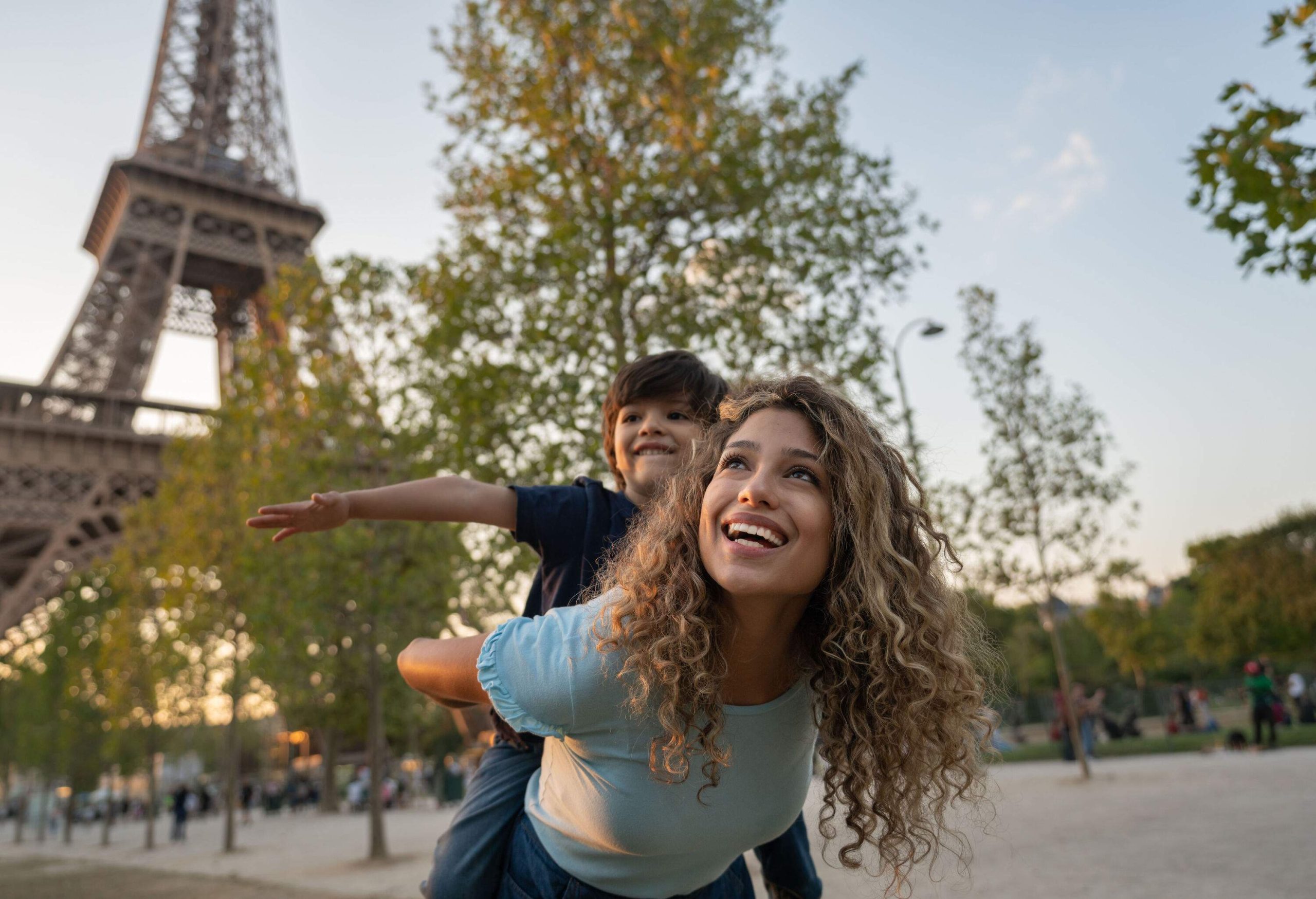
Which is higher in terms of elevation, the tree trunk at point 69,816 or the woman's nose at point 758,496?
the woman's nose at point 758,496

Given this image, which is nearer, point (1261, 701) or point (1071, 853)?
point (1071, 853)

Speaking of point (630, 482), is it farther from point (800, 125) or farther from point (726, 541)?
point (800, 125)

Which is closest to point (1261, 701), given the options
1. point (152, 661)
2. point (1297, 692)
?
point (1297, 692)

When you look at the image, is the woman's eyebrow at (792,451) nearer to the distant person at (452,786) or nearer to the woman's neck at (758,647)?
the woman's neck at (758,647)

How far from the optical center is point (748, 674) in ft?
6.30

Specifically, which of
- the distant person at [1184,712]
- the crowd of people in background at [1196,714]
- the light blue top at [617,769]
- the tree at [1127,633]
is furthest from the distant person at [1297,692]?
the light blue top at [617,769]

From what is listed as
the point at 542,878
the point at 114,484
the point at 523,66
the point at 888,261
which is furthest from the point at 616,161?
the point at 114,484

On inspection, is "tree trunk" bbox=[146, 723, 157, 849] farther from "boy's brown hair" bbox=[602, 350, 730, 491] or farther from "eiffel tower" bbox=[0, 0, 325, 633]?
"boy's brown hair" bbox=[602, 350, 730, 491]

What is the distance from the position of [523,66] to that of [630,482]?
290 inches

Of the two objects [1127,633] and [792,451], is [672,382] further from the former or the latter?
[1127,633]

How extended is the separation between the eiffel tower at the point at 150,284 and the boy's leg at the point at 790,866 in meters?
29.7

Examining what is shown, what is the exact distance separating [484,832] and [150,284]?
125 feet

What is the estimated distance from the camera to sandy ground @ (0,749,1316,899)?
6.79 m

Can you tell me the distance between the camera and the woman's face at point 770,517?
1.79m
